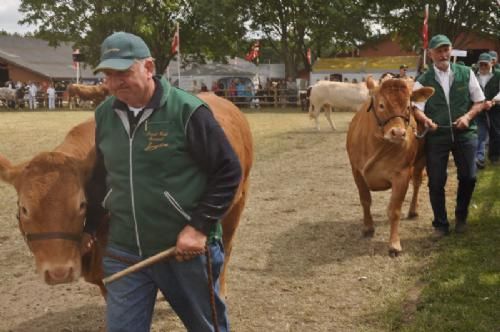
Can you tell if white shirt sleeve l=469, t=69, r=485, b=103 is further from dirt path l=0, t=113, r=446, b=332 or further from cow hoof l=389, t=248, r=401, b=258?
cow hoof l=389, t=248, r=401, b=258

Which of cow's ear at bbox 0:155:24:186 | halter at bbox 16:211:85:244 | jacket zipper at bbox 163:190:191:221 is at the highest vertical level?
cow's ear at bbox 0:155:24:186

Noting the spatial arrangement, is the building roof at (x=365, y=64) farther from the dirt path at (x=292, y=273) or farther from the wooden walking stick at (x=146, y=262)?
the wooden walking stick at (x=146, y=262)

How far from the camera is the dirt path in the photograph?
13.9ft

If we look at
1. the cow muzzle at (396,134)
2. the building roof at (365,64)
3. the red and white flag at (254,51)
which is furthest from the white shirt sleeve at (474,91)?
the red and white flag at (254,51)

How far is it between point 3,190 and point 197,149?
23.5 ft

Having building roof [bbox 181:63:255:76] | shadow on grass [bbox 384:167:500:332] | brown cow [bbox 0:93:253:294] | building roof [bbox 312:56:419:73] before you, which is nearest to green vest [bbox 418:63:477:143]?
shadow on grass [bbox 384:167:500:332]

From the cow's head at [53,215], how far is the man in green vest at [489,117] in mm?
8165

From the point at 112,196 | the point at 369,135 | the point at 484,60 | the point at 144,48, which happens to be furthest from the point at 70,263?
the point at 484,60

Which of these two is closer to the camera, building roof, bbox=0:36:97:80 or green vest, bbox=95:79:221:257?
green vest, bbox=95:79:221:257

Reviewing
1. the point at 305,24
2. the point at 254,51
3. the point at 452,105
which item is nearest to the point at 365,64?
the point at 305,24

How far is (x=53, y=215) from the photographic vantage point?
2758 millimetres

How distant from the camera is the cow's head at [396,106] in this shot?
5.29 m

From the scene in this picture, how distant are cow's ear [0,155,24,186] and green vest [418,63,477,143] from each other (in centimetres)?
408

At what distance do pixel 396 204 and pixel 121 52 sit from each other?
3793 millimetres
